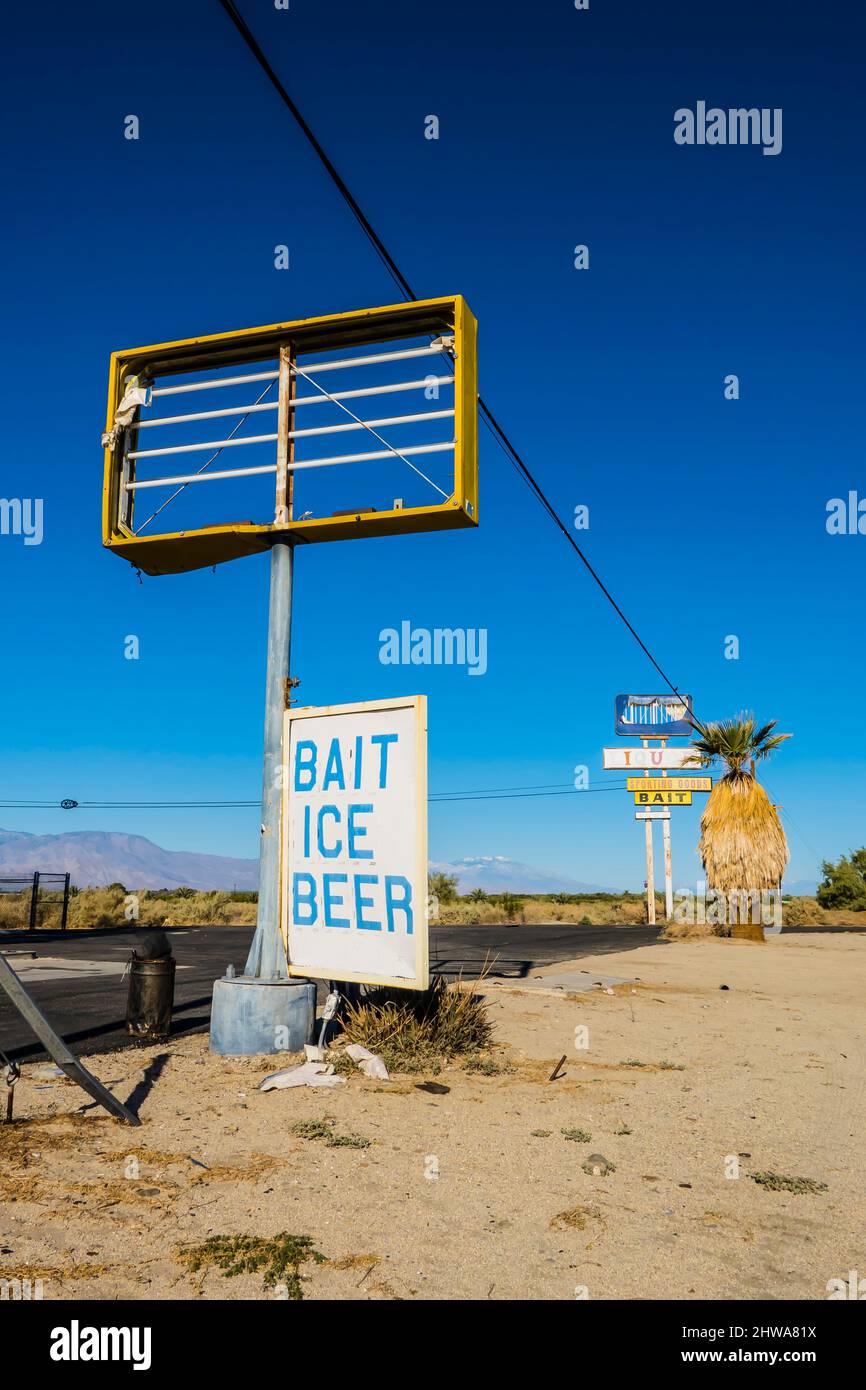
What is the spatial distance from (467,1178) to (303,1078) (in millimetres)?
2598

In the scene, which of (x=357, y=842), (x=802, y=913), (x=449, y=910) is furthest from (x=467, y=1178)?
(x=802, y=913)

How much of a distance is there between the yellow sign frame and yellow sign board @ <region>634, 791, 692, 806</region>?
33.4 m

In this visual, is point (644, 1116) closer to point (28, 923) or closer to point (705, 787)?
point (28, 923)

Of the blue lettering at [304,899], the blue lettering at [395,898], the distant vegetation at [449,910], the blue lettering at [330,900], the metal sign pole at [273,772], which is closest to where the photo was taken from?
the blue lettering at [395,898]

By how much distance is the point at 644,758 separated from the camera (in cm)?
4278

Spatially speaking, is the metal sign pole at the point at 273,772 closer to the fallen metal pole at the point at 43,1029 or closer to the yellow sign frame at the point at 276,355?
the yellow sign frame at the point at 276,355

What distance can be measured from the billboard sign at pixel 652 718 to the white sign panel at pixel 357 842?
35.7m

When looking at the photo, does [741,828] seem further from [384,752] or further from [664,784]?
[384,752]

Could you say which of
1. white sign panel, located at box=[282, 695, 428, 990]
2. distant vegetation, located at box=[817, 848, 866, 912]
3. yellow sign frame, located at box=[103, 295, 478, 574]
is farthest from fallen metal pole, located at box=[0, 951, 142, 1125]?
distant vegetation, located at box=[817, 848, 866, 912]

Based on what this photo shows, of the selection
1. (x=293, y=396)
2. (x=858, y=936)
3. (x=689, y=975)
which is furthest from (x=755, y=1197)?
(x=858, y=936)

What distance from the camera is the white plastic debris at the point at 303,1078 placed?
25.1 ft

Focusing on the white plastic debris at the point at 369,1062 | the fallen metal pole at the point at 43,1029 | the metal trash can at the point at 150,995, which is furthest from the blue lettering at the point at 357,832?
the fallen metal pole at the point at 43,1029

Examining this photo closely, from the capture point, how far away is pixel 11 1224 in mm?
4621

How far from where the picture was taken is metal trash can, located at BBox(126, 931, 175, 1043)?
9.85 m
